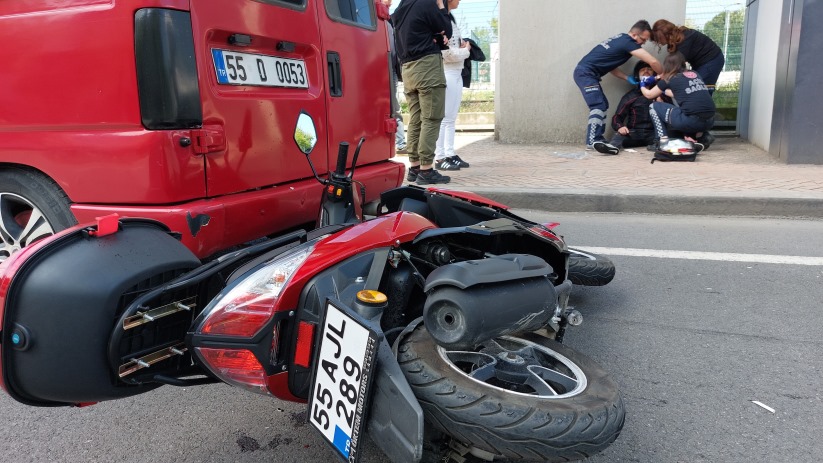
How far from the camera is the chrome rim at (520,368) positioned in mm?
1852

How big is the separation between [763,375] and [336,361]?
194cm

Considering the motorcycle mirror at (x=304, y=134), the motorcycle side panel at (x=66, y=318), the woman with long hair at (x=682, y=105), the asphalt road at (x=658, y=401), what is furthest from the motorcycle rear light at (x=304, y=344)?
the woman with long hair at (x=682, y=105)

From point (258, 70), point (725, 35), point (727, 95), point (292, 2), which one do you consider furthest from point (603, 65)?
point (258, 70)

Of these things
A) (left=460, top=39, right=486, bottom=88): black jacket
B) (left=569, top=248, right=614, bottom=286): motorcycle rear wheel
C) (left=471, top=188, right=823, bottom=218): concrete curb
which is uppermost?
(left=460, top=39, right=486, bottom=88): black jacket

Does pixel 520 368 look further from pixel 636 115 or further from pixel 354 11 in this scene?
pixel 636 115

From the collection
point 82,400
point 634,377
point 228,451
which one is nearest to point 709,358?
point 634,377

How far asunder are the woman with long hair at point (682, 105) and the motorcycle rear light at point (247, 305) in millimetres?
7123

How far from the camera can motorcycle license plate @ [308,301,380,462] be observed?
1621 mm

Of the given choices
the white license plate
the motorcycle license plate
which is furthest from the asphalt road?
the white license plate

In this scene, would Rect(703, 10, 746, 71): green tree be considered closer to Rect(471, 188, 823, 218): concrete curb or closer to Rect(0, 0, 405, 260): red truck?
Rect(471, 188, 823, 218): concrete curb

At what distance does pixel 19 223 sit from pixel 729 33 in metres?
10.5

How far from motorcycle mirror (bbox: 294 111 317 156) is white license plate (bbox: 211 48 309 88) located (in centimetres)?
35

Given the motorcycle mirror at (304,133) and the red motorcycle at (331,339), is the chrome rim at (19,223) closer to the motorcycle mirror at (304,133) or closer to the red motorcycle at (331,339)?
the red motorcycle at (331,339)

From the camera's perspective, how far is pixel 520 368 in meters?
1.88
